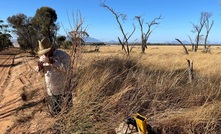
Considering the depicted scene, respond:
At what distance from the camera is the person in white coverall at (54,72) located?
4.23 meters

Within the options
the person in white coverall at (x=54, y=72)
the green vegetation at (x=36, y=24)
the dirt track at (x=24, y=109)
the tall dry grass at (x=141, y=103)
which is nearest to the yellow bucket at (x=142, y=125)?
the tall dry grass at (x=141, y=103)

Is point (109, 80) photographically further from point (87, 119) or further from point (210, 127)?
point (210, 127)

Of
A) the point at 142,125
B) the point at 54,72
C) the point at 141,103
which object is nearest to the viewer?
the point at 142,125

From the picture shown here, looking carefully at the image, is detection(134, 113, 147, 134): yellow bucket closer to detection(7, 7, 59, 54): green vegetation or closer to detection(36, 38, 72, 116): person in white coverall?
detection(36, 38, 72, 116): person in white coverall

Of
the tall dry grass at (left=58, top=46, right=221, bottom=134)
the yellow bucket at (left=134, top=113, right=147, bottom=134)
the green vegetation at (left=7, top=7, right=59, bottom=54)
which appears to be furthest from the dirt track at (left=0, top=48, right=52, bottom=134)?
the green vegetation at (left=7, top=7, right=59, bottom=54)

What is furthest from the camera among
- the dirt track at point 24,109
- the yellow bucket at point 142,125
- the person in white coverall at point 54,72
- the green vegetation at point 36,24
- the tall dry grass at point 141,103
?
the green vegetation at point 36,24

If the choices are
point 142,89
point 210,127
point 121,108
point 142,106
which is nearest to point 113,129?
point 121,108

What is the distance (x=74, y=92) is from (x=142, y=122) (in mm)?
1374

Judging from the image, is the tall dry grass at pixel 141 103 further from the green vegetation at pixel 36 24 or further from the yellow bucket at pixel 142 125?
the green vegetation at pixel 36 24

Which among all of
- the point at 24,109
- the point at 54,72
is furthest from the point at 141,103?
the point at 24,109

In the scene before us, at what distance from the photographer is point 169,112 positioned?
403 centimetres

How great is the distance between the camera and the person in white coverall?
423 centimetres

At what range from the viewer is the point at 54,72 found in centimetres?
448

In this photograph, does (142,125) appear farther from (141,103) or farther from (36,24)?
(36,24)
